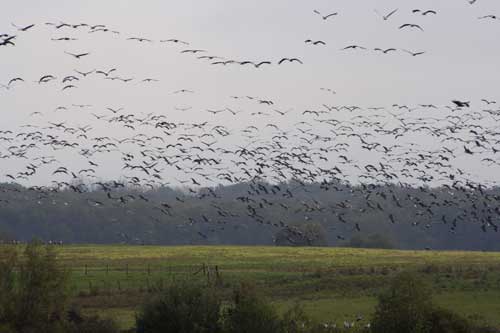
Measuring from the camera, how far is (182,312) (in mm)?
45562

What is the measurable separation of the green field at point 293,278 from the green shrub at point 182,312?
26.4 ft

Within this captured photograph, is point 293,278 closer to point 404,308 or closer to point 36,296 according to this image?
point 36,296

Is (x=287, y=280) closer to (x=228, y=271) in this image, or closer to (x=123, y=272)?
(x=228, y=271)

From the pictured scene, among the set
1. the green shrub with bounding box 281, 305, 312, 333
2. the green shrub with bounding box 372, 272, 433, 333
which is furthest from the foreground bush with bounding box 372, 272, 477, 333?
the green shrub with bounding box 281, 305, 312, 333

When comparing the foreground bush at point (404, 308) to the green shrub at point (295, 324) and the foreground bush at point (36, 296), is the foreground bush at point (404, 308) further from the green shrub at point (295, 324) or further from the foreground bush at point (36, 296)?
the foreground bush at point (36, 296)

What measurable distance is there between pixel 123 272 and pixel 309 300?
1365 inches

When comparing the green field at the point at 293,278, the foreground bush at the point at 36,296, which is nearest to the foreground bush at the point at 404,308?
the green field at the point at 293,278

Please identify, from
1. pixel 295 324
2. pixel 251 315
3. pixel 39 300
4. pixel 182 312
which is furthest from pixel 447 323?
pixel 39 300

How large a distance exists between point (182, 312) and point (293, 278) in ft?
135

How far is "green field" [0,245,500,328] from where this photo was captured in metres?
63.8

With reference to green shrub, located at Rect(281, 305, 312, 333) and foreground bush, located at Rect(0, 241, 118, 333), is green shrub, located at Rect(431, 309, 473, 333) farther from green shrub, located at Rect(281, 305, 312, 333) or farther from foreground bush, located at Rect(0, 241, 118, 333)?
foreground bush, located at Rect(0, 241, 118, 333)

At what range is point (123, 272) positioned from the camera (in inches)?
3819

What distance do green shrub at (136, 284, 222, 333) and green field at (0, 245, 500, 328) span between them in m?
8.05

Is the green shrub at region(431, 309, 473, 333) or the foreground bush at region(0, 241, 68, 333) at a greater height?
the foreground bush at region(0, 241, 68, 333)
